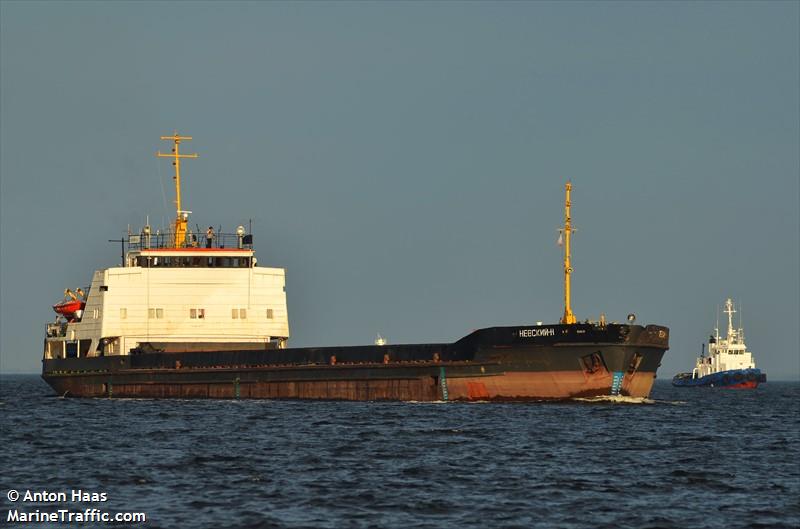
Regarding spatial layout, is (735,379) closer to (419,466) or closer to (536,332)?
(536,332)

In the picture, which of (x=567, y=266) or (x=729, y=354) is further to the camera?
(x=729, y=354)

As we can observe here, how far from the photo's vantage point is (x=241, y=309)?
58.4 meters

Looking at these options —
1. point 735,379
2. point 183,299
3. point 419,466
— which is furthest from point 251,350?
point 735,379

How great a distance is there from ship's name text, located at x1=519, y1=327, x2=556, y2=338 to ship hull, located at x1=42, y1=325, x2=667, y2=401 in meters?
0.04

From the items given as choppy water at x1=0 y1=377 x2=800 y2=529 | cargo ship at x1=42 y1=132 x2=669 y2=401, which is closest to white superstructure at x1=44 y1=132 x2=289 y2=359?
cargo ship at x1=42 y1=132 x2=669 y2=401

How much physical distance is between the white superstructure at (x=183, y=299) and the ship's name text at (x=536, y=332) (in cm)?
1633

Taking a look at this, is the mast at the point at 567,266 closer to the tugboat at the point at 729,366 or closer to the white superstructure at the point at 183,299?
the white superstructure at the point at 183,299

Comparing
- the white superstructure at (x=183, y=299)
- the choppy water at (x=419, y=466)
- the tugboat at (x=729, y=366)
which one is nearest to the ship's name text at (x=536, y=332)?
the choppy water at (x=419, y=466)

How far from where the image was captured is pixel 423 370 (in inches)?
1917

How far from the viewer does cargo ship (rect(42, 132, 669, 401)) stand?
46.2m

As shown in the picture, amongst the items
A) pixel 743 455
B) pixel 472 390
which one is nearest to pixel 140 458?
pixel 743 455

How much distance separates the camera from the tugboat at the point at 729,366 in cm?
12412

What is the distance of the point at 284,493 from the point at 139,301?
112ft

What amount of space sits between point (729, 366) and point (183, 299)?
269 feet
